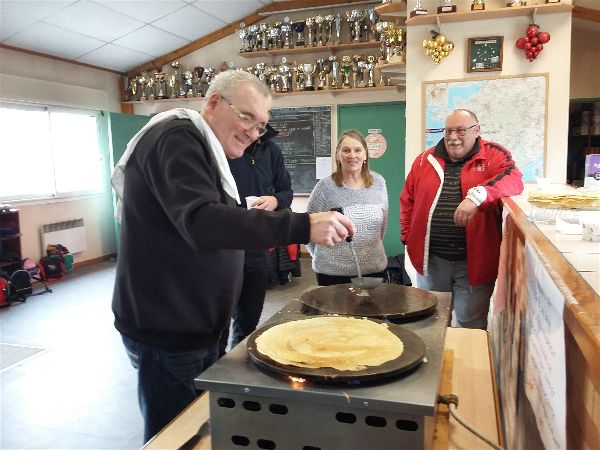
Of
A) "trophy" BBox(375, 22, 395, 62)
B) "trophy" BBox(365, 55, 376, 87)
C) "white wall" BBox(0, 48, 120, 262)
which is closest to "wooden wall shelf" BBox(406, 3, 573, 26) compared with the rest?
"trophy" BBox(375, 22, 395, 62)

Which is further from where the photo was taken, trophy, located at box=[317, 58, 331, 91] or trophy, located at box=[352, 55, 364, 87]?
trophy, located at box=[317, 58, 331, 91]

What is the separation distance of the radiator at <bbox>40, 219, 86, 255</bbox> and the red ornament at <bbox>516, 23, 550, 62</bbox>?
5.16 m

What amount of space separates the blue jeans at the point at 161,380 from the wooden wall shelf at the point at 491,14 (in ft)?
10.0

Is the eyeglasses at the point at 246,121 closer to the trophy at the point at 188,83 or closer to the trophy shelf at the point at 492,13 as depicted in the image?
the trophy shelf at the point at 492,13

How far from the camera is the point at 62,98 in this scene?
582cm

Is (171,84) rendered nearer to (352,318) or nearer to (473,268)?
(473,268)

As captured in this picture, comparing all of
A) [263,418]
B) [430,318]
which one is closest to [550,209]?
[430,318]

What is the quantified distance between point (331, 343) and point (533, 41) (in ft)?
10.6

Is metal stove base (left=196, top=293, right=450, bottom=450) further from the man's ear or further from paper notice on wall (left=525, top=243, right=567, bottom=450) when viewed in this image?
the man's ear

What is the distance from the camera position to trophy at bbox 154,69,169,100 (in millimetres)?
6596

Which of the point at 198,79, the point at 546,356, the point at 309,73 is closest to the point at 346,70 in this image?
the point at 309,73

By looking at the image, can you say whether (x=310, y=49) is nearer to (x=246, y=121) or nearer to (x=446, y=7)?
(x=446, y=7)

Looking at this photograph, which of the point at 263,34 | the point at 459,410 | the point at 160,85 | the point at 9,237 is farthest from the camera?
the point at 160,85

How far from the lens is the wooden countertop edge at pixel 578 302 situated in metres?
0.54
